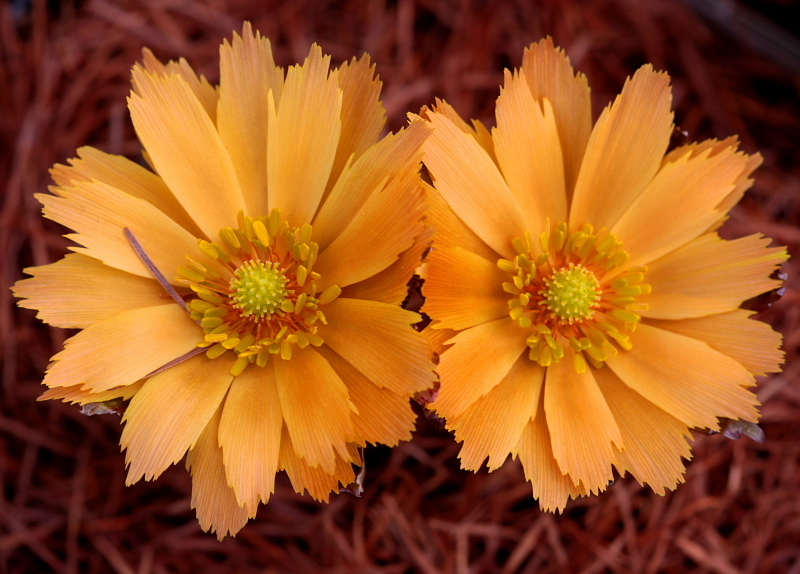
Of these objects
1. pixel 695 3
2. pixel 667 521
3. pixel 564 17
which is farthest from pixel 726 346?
pixel 695 3

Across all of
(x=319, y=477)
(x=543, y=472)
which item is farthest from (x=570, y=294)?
(x=319, y=477)

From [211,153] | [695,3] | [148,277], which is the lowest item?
[148,277]

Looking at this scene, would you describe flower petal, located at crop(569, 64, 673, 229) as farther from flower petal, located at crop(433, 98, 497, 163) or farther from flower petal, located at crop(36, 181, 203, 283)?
flower petal, located at crop(36, 181, 203, 283)

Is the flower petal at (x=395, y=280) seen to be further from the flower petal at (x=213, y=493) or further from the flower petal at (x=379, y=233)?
the flower petal at (x=213, y=493)

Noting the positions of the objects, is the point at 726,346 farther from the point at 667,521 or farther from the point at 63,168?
the point at 63,168

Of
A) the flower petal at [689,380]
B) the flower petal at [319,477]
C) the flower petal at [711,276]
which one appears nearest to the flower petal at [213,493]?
the flower petal at [319,477]
